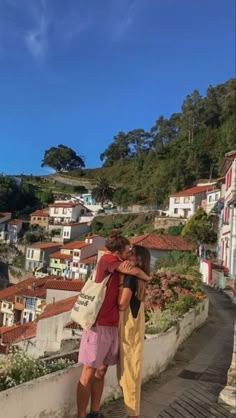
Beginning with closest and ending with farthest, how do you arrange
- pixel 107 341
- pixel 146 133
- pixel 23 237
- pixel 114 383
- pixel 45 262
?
pixel 107 341, pixel 114 383, pixel 45 262, pixel 23 237, pixel 146 133

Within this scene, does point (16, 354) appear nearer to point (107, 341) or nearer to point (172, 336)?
point (107, 341)

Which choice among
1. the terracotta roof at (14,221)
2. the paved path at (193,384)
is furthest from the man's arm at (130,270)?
the terracotta roof at (14,221)

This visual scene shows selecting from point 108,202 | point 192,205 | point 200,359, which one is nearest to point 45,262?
point 192,205

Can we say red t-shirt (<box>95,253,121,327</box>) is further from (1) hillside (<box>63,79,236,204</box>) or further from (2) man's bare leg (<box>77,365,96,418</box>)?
(1) hillside (<box>63,79,236,204</box>)

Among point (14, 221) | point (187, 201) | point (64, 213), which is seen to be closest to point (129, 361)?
point (187, 201)

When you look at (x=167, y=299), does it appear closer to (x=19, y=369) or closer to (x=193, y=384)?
(x=193, y=384)

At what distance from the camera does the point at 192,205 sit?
6275cm

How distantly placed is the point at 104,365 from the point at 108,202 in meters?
85.0

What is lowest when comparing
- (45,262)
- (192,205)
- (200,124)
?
(45,262)

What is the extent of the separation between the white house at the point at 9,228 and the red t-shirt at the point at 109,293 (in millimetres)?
75121

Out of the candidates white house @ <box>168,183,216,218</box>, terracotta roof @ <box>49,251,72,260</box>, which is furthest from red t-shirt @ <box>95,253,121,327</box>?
white house @ <box>168,183,216,218</box>

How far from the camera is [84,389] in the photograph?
436 centimetres

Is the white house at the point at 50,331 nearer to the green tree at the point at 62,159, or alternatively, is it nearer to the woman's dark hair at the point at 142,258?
the woman's dark hair at the point at 142,258

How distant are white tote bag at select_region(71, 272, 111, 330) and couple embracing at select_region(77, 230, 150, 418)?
0.07m
